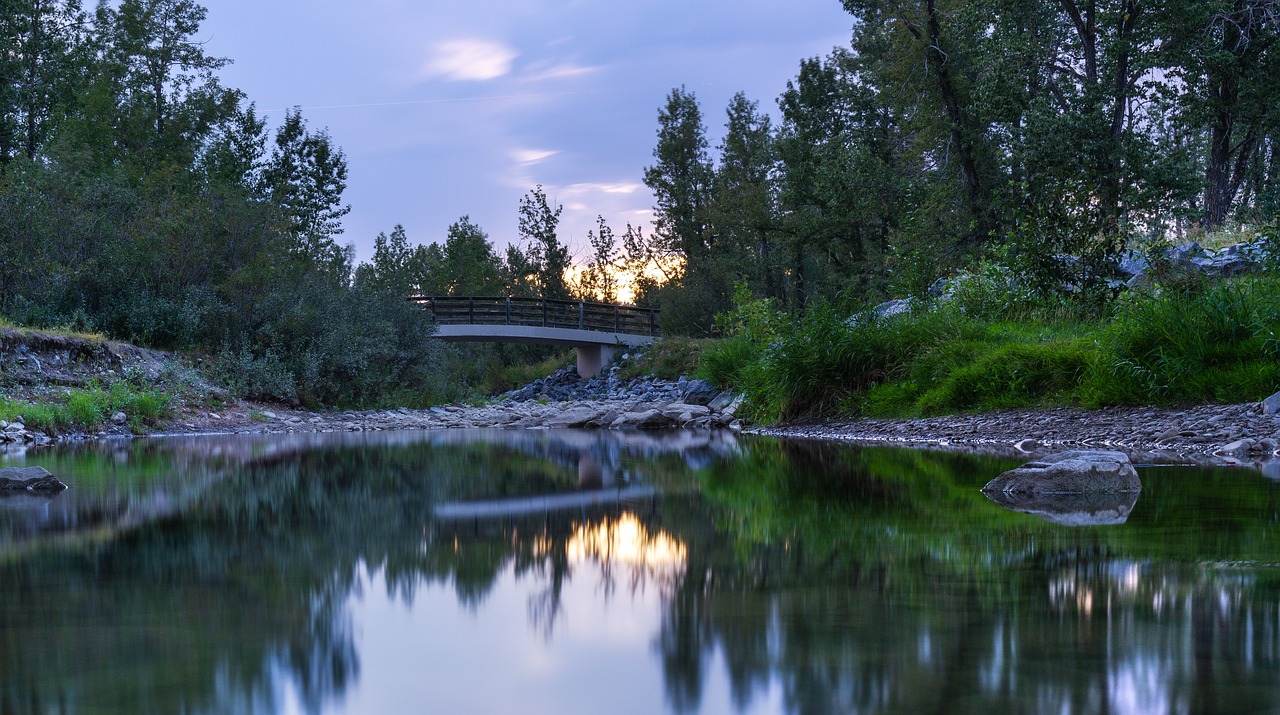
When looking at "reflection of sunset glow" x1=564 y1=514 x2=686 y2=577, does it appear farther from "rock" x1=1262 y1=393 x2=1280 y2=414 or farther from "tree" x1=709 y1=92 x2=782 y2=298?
"tree" x1=709 y1=92 x2=782 y2=298

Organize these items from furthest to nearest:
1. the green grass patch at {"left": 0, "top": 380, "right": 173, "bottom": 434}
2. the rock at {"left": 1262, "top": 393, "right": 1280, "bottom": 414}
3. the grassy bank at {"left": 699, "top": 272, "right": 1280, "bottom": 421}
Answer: the green grass patch at {"left": 0, "top": 380, "right": 173, "bottom": 434} < the grassy bank at {"left": 699, "top": 272, "right": 1280, "bottom": 421} < the rock at {"left": 1262, "top": 393, "right": 1280, "bottom": 414}

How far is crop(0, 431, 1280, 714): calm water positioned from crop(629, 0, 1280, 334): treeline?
34.8ft

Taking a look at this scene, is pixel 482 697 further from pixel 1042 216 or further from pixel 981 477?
pixel 1042 216

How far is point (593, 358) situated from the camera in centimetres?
3672

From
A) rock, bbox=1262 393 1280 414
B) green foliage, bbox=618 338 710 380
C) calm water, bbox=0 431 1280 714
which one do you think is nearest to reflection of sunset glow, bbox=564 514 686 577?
calm water, bbox=0 431 1280 714

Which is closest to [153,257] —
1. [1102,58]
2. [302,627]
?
→ [302,627]

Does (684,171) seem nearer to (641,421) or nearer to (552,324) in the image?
(552,324)

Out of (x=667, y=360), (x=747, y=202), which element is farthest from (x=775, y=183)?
(x=667, y=360)

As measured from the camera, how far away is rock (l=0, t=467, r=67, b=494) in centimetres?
500

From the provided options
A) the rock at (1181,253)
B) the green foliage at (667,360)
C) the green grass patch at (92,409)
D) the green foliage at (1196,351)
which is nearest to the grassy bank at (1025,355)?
the green foliage at (1196,351)

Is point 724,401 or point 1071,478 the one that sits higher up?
point 724,401

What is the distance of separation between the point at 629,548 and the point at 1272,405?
5.89 metres

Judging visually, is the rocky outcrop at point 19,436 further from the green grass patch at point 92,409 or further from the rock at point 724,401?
the rock at point 724,401

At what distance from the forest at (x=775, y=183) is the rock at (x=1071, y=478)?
269 inches
